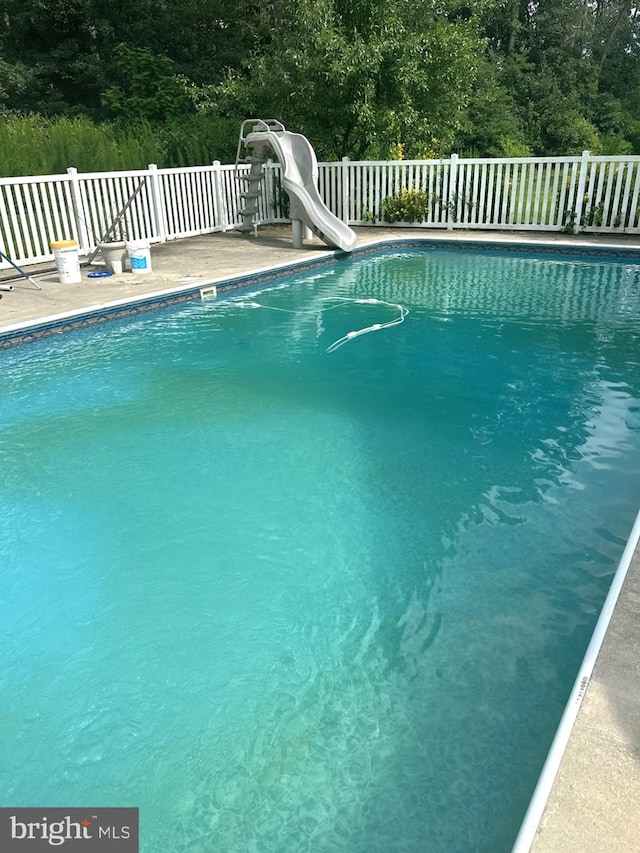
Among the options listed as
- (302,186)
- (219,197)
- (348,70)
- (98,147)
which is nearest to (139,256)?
(302,186)

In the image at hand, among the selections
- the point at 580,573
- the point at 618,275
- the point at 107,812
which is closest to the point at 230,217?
the point at 618,275

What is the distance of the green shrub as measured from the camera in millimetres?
10953

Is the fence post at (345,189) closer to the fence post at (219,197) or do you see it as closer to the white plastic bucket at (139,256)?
the fence post at (219,197)

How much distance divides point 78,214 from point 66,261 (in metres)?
1.64

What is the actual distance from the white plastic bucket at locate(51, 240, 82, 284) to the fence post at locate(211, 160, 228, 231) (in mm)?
3956

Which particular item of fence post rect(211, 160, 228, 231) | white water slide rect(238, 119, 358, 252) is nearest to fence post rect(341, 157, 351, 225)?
white water slide rect(238, 119, 358, 252)

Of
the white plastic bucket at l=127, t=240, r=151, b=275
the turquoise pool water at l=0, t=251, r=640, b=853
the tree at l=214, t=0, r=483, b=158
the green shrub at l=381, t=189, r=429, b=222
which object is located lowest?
the turquoise pool water at l=0, t=251, r=640, b=853

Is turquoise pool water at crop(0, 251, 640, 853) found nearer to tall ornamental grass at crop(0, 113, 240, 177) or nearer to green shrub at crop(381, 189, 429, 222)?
tall ornamental grass at crop(0, 113, 240, 177)

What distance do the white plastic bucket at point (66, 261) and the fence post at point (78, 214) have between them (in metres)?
1.43

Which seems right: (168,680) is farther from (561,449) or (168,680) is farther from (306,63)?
(306,63)

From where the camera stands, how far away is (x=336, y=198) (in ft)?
38.0

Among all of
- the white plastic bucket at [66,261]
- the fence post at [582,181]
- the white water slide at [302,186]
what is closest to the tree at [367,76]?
the white water slide at [302,186]

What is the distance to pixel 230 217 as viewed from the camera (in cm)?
1112

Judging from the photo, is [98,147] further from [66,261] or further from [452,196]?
[452,196]
